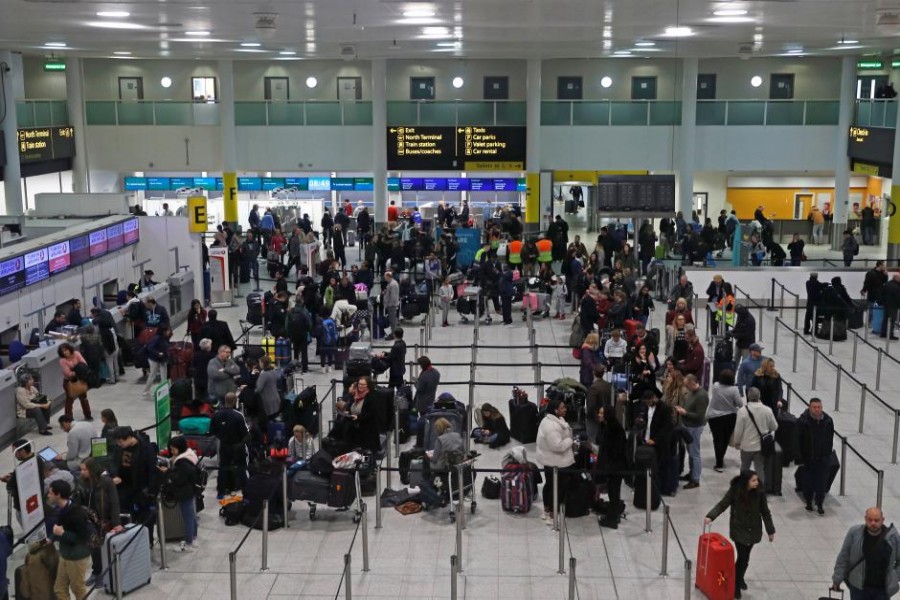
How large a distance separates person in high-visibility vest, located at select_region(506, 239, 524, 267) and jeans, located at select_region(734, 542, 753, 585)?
649 inches

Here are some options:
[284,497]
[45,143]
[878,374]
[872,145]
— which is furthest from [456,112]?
[284,497]

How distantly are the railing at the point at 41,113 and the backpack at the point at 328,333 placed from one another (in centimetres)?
1825

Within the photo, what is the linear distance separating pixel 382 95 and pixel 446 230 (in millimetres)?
6300

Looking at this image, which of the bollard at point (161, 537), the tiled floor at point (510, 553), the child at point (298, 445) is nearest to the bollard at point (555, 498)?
the tiled floor at point (510, 553)

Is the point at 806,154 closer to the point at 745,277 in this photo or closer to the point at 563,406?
the point at 745,277

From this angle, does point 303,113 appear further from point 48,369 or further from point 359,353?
point 48,369

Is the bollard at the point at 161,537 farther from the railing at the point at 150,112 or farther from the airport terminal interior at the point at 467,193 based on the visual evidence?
the railing at the point at 150,112

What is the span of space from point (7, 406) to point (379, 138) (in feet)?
71.0

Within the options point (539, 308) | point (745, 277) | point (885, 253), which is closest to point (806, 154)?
point (885, 253)

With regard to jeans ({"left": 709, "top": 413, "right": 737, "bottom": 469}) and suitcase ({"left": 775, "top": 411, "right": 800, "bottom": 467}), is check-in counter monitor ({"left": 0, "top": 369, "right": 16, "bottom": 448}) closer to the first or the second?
jeans ({"left": 709, "top": 413, "right": 737, "bottom": 469})

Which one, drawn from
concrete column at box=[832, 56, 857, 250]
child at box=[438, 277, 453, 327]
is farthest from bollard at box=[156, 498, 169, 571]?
concrete column at box=[832, 56, 857, 250]

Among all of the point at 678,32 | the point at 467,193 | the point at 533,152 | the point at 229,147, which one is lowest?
the point at 467,193

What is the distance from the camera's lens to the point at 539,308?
79.9 ft

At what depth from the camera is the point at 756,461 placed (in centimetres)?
1266
